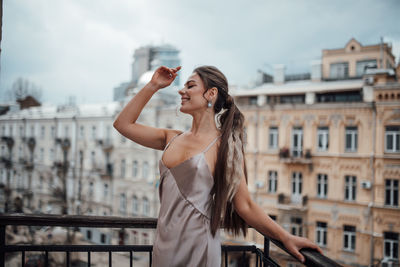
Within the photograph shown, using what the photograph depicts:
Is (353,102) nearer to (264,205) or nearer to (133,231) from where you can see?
(264,205)

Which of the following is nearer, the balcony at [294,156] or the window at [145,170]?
the balcony at [294,156]

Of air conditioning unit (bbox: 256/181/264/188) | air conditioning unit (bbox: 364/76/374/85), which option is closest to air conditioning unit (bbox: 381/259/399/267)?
air conditioning unit (bbox: 256/181/264/188)

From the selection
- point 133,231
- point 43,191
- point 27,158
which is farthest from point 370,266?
point 27,158

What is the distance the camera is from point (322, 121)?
26.6 ft

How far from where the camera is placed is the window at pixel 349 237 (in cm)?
780

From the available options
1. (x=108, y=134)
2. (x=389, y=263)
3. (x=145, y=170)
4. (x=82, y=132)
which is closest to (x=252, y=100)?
(x=145, y=170)

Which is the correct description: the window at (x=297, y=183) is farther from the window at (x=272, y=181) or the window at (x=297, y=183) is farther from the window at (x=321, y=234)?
the window at (x=321, y=234)

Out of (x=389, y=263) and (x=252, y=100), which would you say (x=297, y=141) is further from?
(x=389, y=263)

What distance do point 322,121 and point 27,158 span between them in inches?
469

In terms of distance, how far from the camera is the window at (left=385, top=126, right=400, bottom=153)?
285 inches

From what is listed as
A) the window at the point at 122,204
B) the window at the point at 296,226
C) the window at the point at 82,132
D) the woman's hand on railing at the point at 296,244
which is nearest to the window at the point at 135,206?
the window at the point at 122,204

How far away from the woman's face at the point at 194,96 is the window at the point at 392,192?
7841 mm

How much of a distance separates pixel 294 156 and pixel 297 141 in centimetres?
42

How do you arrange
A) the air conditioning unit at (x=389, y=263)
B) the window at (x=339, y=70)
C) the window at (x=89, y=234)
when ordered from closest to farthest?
the air conditioning unit at (x=389, y=263)
the window at (x=339, y=70)
the window at (x=89, y=234)
